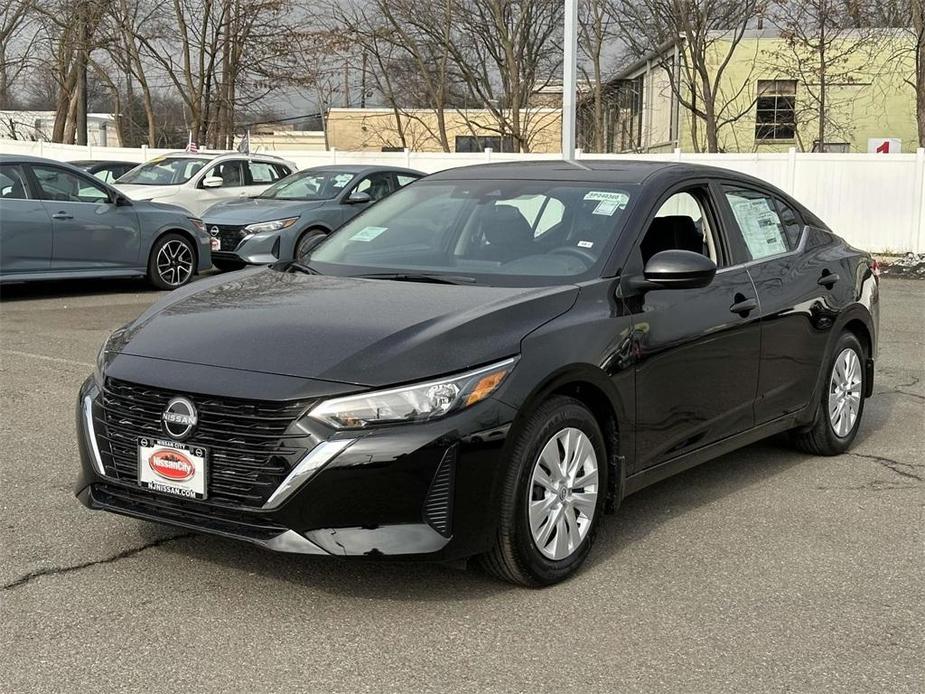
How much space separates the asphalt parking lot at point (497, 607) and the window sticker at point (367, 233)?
1692 millimetres

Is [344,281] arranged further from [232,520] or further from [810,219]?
[810,219]

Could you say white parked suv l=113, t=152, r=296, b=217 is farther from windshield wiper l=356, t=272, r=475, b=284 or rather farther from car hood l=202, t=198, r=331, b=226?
windshield wiper l=356, t=272, r=475, b=284

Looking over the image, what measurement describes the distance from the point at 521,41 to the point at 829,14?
10.1m

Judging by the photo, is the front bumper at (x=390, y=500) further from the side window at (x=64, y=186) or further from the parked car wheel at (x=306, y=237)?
the parked car wheel at (x=306, y=237)

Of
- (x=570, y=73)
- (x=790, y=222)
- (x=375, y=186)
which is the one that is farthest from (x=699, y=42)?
(x=790, y=222)

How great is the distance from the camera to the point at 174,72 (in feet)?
104

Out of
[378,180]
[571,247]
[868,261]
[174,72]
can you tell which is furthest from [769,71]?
[571,247]

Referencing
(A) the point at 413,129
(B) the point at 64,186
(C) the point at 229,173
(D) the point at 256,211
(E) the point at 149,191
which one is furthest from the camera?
(A) the point at 413,129

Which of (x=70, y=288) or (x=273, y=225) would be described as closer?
(x=70, y=288)

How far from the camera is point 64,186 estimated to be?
1191cm

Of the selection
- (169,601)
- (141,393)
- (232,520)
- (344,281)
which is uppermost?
(344,281)

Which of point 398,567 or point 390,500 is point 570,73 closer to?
point 398,567

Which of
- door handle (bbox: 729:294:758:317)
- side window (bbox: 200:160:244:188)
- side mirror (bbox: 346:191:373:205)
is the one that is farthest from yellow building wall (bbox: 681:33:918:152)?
door handle (bbox: 729:294:758:317)

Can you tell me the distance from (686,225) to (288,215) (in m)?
9.56
